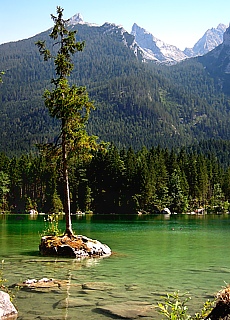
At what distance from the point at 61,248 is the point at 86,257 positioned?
75.8 inches

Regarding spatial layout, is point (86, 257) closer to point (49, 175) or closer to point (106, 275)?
point (106, 275)

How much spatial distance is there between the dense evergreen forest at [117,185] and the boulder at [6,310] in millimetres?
113357

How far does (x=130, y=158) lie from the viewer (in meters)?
134

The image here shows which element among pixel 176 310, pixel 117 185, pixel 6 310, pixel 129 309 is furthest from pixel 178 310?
pixel 117 185

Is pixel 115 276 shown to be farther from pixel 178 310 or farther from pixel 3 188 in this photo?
pixel 3 188

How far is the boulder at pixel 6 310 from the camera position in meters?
13.6

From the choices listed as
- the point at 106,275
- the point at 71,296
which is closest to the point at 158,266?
the point at 106,275

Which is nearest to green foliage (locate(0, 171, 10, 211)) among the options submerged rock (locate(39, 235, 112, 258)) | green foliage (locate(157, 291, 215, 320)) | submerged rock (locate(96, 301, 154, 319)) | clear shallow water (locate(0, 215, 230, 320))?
clear shallow water (locate(0, 215, 230, 320))

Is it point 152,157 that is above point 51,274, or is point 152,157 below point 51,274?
above

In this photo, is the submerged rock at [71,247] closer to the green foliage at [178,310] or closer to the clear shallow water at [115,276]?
the clear shallow water at [115,276]

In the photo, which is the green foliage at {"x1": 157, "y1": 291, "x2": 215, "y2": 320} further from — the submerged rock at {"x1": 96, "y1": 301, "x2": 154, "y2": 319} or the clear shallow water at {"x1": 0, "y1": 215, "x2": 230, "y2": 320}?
the clear shallow water at {"x1": 0, "y1": 215, "x2": 230, "y2": 320}

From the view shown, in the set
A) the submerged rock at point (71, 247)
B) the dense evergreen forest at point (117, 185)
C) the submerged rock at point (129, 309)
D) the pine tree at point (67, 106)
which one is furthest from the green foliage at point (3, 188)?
the submerged rock at point (129, 309)

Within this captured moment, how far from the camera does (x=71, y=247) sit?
99.5 ft

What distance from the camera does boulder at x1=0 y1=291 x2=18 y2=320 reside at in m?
13.6
